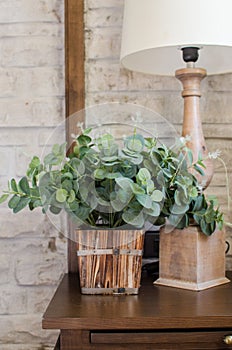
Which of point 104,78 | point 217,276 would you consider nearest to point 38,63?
point 104,78

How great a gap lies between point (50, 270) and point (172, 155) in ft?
1.97

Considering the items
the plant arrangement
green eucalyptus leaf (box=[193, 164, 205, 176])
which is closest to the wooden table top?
the plant arrangement

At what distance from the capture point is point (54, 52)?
1596mm

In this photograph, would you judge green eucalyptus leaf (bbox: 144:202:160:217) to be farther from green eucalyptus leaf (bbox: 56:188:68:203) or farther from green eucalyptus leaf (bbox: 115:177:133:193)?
green eucalyptus leaf (bbox: 56:188:68:203)

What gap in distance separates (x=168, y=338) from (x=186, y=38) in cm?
66

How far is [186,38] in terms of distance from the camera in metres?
1.24

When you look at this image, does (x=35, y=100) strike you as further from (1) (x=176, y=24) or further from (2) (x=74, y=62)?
(1) (x=176, y=24)

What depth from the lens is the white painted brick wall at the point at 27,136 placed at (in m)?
1.59

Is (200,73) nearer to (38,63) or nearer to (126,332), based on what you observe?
(38,63)

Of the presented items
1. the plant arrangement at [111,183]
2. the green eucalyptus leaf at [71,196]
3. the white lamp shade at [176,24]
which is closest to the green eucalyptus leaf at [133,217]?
the plant arrangement at [111,183]

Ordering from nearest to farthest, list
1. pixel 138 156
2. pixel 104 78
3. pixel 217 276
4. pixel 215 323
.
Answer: pixel 215 323
pixel 138 156
pixel 217 276
pixel 104 78

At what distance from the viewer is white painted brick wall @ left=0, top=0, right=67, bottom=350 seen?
5.22ft

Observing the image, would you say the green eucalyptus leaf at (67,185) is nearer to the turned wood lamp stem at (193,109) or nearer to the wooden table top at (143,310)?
the wooden table top at (143,310)

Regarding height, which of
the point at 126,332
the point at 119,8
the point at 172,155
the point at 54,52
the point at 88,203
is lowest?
the point at 126,332
